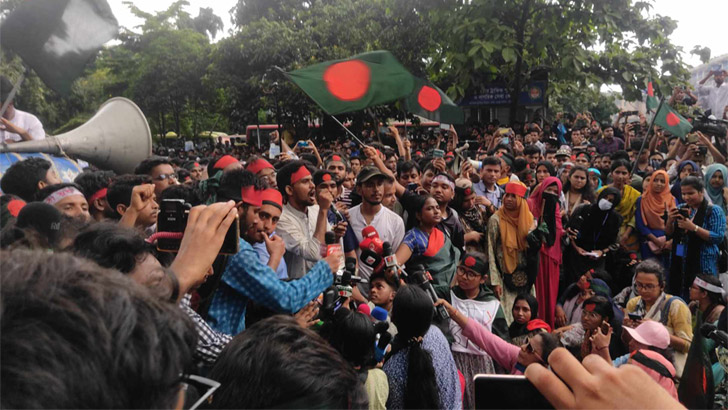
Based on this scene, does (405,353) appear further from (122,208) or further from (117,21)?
(117,21)

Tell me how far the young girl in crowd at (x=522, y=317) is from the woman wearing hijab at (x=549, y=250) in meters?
1.04

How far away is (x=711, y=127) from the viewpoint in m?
7.20

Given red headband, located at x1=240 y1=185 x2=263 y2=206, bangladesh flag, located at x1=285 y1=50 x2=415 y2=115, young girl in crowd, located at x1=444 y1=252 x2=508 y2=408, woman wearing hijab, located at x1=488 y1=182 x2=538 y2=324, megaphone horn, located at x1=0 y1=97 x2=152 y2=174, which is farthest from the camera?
bangladesh flag, located at x1=285 y1=50 x2=415 y2=115

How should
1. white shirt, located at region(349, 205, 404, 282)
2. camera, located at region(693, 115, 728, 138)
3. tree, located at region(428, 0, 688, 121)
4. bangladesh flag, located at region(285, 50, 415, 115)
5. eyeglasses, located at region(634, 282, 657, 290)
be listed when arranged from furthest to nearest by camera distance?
tree, located at region(428, 0, 688, 121) < camera, located at region(693, 115, 728, 138) < bangladesh flag, located at region(285, 50, 415, 115) < white shirt, located at region(349, 205, 404, 282) < eyeglasses, located at region(634, 282, 657, 290)

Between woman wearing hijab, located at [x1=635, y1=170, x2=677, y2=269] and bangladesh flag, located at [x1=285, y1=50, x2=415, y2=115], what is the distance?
2.66 metres

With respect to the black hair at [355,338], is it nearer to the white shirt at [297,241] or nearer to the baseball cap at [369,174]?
the white shirt at [297,241]

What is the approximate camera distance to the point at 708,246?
4.80 metres

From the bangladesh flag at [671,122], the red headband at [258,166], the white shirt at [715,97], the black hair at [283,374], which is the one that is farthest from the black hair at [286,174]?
the white shirt at [715,97]

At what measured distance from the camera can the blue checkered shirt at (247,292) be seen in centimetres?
219

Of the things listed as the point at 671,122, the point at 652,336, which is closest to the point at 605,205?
the point at 652,336

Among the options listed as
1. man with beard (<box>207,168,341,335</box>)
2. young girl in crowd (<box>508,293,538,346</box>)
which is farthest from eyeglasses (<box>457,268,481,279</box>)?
man with beard (<box>207,168,341,335</box>)

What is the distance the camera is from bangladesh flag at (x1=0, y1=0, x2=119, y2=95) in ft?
9.53

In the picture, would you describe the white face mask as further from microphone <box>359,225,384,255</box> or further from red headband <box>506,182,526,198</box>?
microphone <box>359,225,384,255</box>

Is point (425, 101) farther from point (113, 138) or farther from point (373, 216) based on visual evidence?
point (113, 138)
